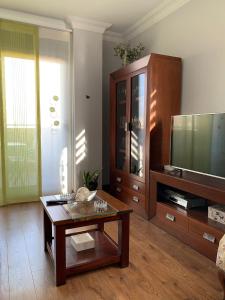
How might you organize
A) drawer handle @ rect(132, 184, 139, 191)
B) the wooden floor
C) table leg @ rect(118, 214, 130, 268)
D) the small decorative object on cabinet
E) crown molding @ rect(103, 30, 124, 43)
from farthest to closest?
1. crown molding @ rect(103, 30, 124, 43)
2. drawer handle @ rect(132, 184, 139, 191)
3. the small decorative object on cabinet
4. table leg @ rect(118, 214, 130, 268)
5. the wooden floor

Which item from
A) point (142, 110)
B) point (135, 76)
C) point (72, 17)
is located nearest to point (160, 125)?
point (142, 110)

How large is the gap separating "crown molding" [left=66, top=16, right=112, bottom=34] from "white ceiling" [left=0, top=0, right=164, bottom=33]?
69 millimetres

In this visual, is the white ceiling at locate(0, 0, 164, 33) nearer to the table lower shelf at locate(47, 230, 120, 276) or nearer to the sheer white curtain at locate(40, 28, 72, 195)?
the sheer white curtain at locate(40, 28, 72, 195)

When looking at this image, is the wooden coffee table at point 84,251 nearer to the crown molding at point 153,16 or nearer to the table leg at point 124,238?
the table leg at point 124,238

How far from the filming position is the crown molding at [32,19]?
309 cm

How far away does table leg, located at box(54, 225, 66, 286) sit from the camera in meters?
1.58

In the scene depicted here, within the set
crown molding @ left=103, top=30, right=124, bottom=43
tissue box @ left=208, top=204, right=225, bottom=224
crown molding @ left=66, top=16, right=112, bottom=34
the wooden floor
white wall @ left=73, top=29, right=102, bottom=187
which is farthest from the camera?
crown molding @ left=103, top=30, right=124, bottom=43

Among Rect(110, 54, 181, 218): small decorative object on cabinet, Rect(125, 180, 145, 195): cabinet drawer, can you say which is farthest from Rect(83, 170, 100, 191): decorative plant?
Rect(125, 180, 145, 195): cabinet drawer

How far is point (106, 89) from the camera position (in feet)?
13.0

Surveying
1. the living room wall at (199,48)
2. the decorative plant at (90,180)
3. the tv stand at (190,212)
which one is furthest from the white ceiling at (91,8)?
the decorative plant at (90,180)

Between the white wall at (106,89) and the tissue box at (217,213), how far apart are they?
219 centimetres

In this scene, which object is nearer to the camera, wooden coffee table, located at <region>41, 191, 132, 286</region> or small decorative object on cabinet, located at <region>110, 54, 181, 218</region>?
wooden coffee table, located at <region>41, 191, 132, 286</region>

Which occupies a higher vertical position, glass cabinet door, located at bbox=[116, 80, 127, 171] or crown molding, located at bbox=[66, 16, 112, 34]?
crown molding, located at bbox=[66, 16, 112, 34]

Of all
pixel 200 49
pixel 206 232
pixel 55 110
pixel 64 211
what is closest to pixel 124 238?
pixel 64 211
